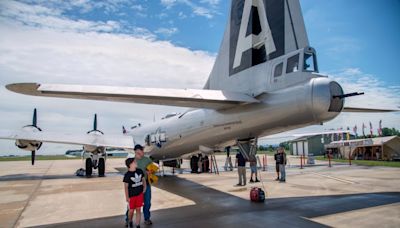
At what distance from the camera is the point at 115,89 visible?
6.87 metres

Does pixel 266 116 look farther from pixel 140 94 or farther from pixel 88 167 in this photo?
pixel 88 167

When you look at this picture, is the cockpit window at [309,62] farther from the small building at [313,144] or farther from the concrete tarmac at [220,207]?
the small building at [313,144]

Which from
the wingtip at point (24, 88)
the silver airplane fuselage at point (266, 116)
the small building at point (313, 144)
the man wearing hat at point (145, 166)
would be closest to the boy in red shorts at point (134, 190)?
the man wearing hat at point (145, 166)

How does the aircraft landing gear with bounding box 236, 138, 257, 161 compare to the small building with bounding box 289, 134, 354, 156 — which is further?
the small building with bounding box 289, 134, 354, 156

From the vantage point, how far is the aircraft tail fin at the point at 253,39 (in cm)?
811

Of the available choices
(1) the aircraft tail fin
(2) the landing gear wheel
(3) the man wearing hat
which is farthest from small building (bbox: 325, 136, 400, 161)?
(3) the man wearing hat

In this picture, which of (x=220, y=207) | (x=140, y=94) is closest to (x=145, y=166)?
(x=140, y=94)

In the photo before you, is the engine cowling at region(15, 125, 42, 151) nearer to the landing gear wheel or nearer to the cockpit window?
the landing gear wheel

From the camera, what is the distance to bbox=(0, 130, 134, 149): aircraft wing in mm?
A: 16656

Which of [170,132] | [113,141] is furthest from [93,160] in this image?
[170,132]

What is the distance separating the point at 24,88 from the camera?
6215 millimetres

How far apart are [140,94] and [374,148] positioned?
35.4 metres

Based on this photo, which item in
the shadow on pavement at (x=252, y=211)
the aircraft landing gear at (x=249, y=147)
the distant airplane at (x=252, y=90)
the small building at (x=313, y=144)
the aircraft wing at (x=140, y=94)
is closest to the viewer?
the aircraft wing at (x=140, y=94)

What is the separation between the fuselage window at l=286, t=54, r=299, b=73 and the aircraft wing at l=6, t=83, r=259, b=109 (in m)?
1.20
